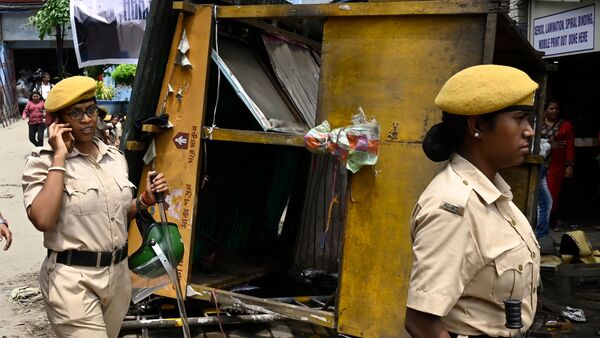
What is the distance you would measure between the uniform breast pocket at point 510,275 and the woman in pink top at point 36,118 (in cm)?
1394

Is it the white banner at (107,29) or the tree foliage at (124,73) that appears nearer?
the white banner at (107,29)

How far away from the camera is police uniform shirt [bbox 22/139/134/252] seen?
3.01 m

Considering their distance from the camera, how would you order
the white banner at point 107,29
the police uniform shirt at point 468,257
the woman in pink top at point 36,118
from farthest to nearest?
the woman in pink top at point 36,118 → the white banner at point 107,29 → the police uniform shirt at point 468,257

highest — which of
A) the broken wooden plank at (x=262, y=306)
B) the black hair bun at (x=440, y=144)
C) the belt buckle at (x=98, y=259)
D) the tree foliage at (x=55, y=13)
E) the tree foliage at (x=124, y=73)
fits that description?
the tree foliage at (x=55, y=13)

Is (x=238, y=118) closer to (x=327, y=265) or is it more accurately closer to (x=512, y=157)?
A: (x=327, y=265)

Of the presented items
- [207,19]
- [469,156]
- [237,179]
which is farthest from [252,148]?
[469,156]

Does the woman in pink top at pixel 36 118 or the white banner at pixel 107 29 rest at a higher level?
the white banner at pixel 107 29

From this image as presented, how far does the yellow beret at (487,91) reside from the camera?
1.88 meters

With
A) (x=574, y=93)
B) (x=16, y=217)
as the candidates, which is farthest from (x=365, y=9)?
(x=574, y=93)

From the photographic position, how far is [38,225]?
2908mm

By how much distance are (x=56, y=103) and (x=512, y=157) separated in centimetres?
207

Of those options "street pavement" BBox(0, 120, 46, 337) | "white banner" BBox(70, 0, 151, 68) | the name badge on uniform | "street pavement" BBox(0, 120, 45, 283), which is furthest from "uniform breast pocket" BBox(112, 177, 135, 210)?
"white banner" BBox(70, 0, 151, 68)

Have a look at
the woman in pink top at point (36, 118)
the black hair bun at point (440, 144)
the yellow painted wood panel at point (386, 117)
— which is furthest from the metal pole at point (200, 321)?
the woman in pink top at point (36, 118)

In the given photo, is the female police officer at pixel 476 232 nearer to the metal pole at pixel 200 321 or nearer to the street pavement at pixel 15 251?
the metal pole at pixel 200 321
